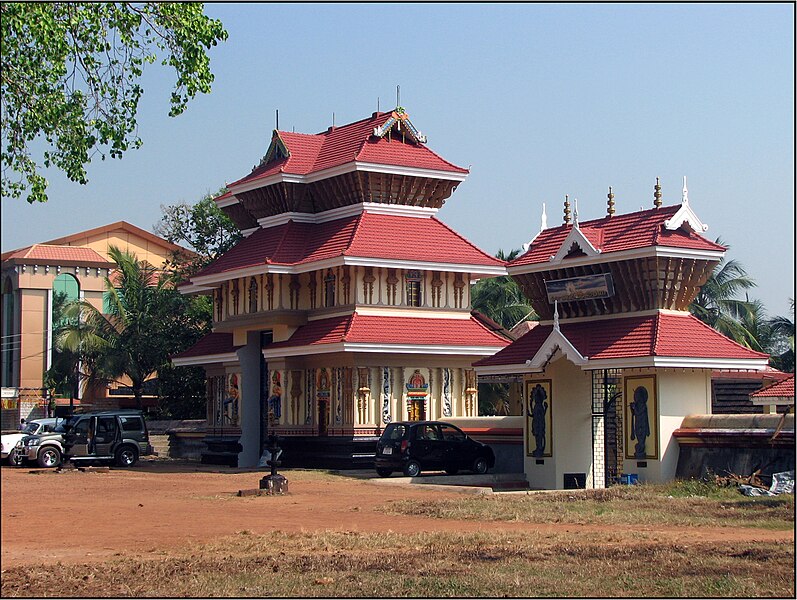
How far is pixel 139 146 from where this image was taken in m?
18.1

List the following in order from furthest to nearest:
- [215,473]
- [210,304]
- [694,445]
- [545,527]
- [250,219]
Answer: [210,304]
[250,219]
[215,473]
[694,445]
[545,527]

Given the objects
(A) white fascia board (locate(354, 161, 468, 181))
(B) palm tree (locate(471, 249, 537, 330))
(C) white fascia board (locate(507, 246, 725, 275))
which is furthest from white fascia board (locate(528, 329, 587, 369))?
(B) palm tree (locate(471, 249, 537, 330))

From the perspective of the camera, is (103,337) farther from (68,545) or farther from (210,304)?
(68,545)

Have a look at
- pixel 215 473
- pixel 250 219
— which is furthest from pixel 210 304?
pixel 215 473

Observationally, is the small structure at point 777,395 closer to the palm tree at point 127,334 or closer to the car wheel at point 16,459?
the car wheel at point 16,459

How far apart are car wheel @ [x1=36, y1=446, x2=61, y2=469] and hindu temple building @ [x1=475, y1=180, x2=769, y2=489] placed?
15.2 m

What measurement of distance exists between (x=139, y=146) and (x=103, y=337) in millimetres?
46545

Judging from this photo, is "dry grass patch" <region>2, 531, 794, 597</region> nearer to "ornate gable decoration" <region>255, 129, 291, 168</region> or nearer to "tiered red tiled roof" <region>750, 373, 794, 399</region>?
"tiered red tiled roof" <region>750, 373, 794, 399</region>

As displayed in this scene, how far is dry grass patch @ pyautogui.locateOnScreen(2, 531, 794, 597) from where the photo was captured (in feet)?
46.5

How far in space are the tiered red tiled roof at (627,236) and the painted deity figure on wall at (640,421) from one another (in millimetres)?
3673

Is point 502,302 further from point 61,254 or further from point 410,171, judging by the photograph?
point 61,254

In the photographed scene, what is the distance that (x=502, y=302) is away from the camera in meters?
63.1

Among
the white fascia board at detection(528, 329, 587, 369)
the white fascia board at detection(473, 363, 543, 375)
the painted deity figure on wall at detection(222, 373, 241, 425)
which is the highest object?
the white fascia board at detection(528, 329, 587, 369)

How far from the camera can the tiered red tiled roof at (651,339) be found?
30859 millimetres
